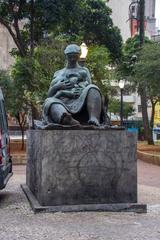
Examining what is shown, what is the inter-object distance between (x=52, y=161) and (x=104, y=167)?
870 mm

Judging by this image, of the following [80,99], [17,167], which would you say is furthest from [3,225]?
[17,167]

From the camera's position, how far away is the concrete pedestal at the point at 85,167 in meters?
9.08

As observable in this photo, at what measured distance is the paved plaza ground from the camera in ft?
24.2

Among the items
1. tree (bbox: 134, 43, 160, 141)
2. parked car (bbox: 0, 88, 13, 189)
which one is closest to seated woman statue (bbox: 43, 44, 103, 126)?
parked car (bbox: 0, 88, 13, 189)

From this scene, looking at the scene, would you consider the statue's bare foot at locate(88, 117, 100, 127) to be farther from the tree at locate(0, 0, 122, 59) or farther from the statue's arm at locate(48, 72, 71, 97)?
the tree at locate(0, 0, 122, 59)

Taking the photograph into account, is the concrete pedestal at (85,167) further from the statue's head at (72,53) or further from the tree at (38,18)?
the tree at (38,18)

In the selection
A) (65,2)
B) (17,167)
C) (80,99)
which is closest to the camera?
(80,99)

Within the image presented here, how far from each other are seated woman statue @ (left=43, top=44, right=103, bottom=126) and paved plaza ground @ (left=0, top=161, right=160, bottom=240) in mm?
1568

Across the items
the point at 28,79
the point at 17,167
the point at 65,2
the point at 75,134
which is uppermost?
the point at 65,2

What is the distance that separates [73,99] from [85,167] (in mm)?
1337

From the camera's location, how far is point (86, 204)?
9.19 meters

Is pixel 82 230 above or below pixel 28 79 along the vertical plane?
below

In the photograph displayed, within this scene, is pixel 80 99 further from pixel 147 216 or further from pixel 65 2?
pixel 65 2

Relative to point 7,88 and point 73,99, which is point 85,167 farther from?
point 7,88
